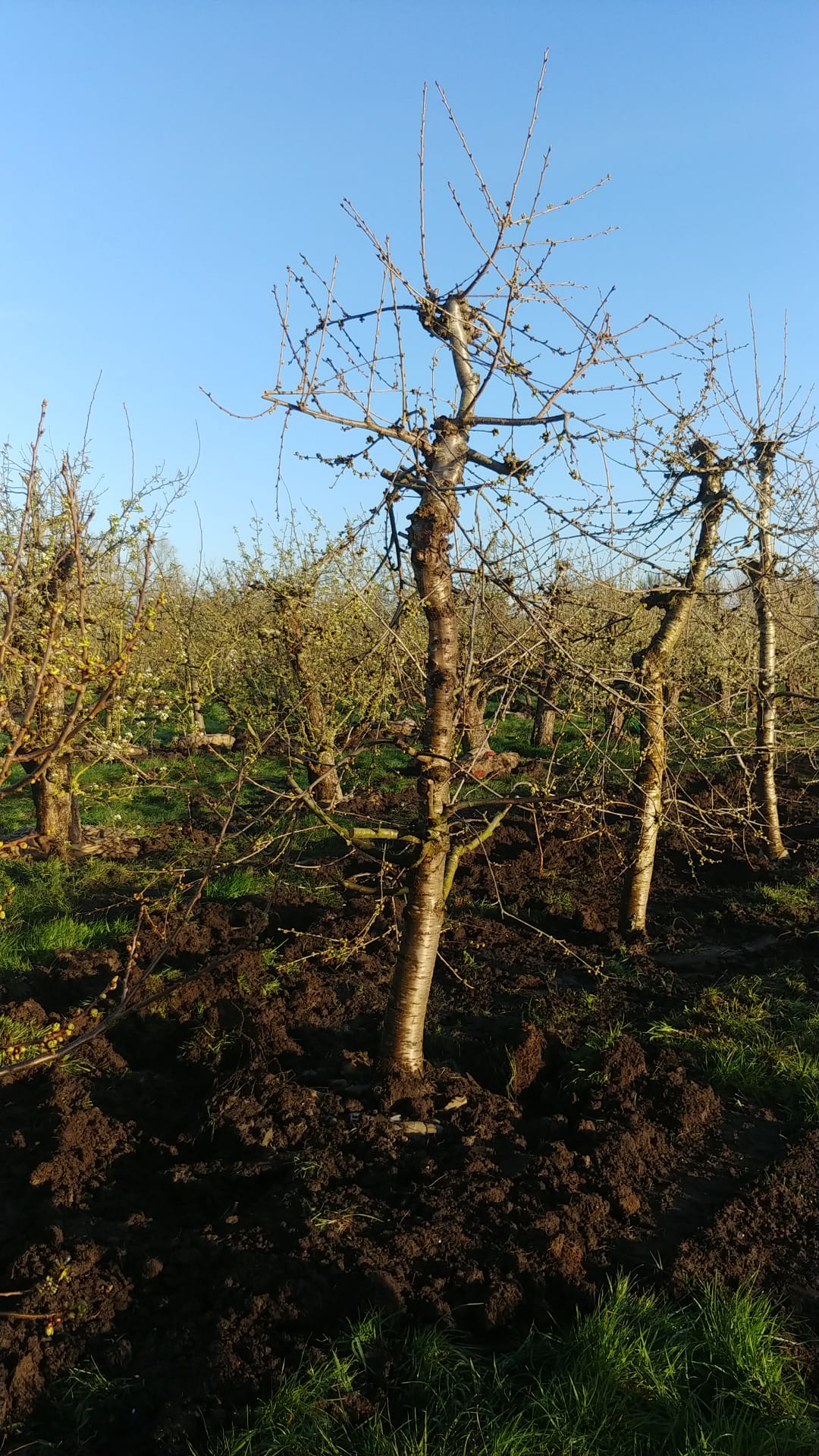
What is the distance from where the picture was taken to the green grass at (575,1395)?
2.36 metres

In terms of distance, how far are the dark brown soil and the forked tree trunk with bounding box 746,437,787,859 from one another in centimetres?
243

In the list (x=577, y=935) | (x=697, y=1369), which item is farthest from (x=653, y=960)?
(x=697, y=1369)

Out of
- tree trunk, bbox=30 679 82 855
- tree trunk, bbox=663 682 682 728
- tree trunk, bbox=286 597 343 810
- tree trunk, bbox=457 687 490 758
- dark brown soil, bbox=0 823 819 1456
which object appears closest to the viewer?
dark brown soil, bbox=0 823 819 1456

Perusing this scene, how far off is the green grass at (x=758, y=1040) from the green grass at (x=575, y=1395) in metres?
1.60

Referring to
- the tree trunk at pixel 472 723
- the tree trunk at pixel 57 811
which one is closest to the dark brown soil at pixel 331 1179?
the tree trunk at pixel 472 723

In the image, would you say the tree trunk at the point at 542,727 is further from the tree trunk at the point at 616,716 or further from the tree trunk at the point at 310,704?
the tree trunk at the point at 616,716

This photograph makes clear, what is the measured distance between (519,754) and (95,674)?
10838mm

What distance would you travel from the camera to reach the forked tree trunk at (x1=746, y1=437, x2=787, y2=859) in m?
6.83

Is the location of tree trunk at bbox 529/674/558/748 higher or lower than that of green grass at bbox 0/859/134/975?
higher

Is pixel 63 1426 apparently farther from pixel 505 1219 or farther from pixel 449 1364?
pixel 505 1219

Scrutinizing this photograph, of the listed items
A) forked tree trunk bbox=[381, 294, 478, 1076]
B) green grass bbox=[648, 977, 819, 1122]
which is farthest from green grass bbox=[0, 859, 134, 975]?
green grass bbox=[648, 977, 819, 1122]

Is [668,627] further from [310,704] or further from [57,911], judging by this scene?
[57,911]

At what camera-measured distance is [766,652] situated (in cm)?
782

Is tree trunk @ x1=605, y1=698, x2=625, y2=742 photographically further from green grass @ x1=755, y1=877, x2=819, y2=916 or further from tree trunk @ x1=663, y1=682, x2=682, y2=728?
green grass @ x1=755, y1=877, x2=819, y2=916
